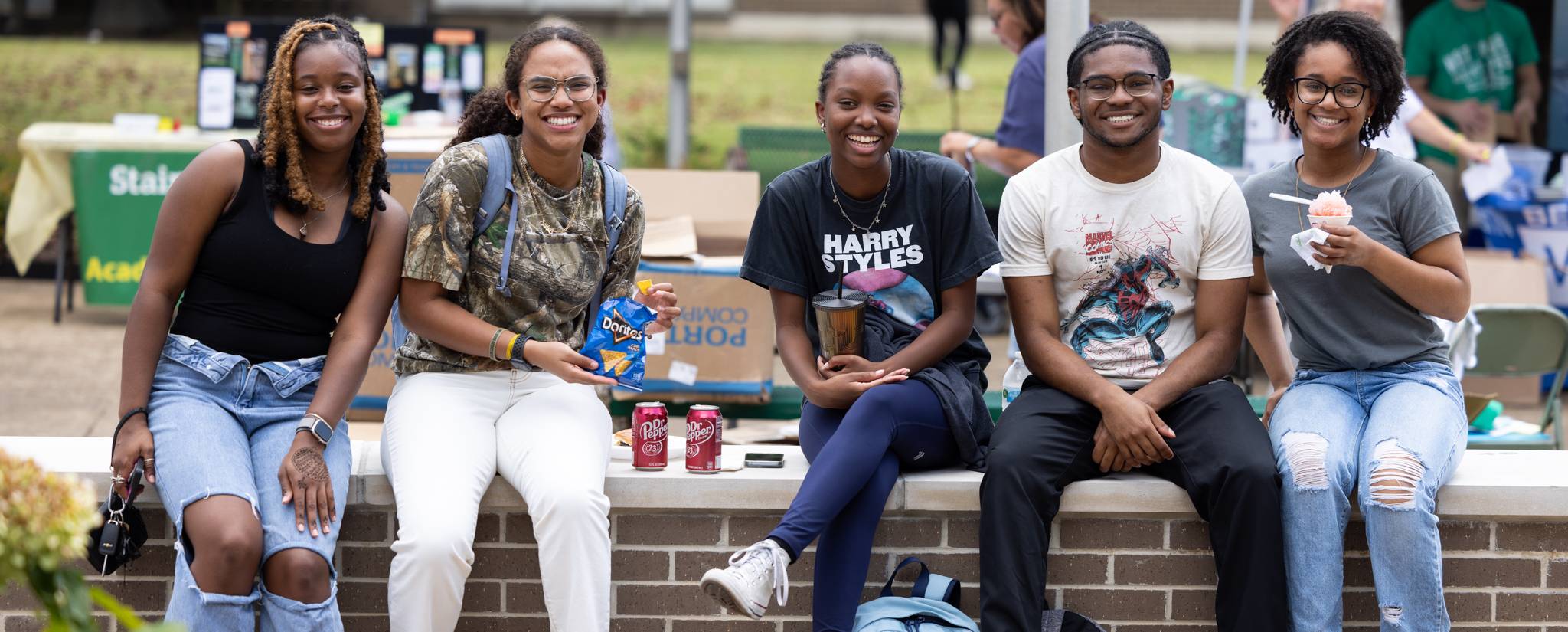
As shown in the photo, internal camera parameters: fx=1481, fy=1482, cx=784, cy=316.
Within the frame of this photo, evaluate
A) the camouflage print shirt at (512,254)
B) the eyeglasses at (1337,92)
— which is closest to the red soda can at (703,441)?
the camouflage print shirt at (512,254)

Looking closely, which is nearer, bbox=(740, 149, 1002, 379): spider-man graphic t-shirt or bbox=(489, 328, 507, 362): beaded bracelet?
bbox=(489, 328, 507, 362): beaded bracelet

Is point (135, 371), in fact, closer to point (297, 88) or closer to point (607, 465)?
point (297, 88)

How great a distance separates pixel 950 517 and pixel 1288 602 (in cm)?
82

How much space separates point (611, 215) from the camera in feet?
12.3

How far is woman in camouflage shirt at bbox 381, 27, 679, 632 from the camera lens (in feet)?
11.0

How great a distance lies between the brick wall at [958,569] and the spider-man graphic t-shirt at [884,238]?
577 mm

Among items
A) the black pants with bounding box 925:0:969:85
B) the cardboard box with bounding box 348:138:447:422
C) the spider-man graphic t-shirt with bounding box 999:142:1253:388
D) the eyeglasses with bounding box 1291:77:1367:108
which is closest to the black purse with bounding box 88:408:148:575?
the spider-man graphic t-shirt with bounding box 999:142:1253:388

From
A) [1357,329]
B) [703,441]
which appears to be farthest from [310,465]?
[1357,329]

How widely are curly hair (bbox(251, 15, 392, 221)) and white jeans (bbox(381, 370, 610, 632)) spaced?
0.50 metres

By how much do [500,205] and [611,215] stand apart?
0.28 m

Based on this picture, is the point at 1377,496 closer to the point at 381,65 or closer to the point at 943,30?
the point at 381,65

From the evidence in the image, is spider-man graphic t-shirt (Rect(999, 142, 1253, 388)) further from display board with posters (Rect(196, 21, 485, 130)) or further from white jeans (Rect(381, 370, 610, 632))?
display board with posters (Rect(196, 21, 485, 130))

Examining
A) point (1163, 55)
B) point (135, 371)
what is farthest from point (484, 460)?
point (1163, 55)

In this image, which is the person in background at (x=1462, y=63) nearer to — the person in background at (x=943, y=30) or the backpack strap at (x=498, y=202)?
the backpack strap at (x=498, y=202)
